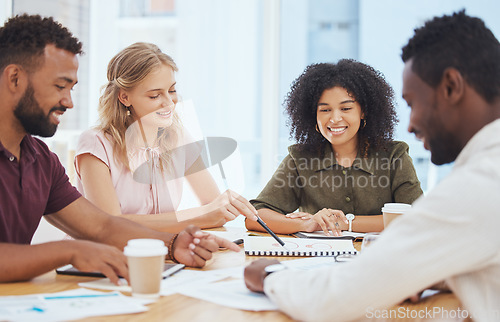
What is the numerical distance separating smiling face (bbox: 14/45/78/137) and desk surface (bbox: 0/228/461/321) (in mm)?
445

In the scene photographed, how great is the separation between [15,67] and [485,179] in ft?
4.03

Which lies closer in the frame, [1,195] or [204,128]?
[1,195]

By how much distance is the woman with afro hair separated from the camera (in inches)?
93.7

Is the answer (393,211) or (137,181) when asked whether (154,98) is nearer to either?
(137,181)

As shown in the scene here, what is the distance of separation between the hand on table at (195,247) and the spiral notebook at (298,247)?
0.56ft

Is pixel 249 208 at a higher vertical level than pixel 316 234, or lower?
higher

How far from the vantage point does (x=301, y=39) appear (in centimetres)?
399

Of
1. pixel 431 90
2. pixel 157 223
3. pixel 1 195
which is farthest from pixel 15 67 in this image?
pixel 431 90

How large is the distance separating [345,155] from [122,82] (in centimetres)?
112

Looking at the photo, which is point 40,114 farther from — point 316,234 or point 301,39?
→ point 301,39

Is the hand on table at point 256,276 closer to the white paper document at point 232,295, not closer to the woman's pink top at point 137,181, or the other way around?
the white paper document at point 232,295

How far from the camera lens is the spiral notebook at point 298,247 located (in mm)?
1565

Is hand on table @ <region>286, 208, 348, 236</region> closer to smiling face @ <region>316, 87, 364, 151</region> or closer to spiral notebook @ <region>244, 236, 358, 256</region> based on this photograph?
spiral notebook @ <region>244, 236, 358, 256</region>

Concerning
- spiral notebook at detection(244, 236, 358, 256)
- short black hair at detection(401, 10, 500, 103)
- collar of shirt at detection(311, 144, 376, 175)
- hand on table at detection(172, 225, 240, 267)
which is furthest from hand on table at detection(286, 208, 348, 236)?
short black hair at detection(401, 10, 500, 103)
